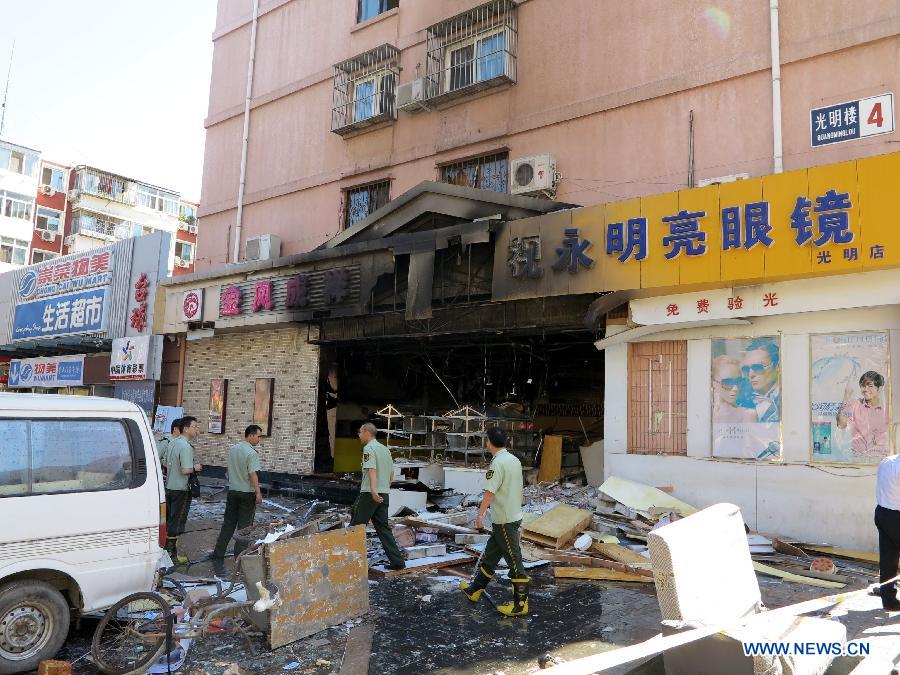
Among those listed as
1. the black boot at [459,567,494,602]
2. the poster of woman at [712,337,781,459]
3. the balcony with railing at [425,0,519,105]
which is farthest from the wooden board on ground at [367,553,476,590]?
the balcony with railing at [425,0,519,105]

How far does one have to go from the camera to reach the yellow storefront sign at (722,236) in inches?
350

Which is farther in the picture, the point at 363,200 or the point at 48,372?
the point at 48,372

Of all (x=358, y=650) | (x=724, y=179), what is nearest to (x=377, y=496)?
(x=358, y=650)

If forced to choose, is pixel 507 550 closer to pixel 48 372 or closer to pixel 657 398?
pixel 657 398

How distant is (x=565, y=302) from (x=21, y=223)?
39.6 meters

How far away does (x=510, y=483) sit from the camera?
22.4ft

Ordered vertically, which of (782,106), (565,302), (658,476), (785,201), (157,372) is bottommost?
(658,476)

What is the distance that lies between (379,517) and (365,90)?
12.4 meters

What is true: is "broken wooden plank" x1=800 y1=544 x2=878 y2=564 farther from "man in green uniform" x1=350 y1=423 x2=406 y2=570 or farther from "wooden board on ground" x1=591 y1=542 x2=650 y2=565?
"man in green uniform" x1=350 y1=423 x2=406 y2=570

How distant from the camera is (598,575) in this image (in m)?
8.14

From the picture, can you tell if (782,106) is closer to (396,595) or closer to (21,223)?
(396,595)

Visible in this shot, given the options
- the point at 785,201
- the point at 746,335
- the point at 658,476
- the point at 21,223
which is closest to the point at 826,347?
the point at 746,335

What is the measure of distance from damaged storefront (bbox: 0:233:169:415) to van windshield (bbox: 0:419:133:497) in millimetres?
15280

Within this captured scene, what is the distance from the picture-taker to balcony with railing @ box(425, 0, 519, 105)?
14.4m
